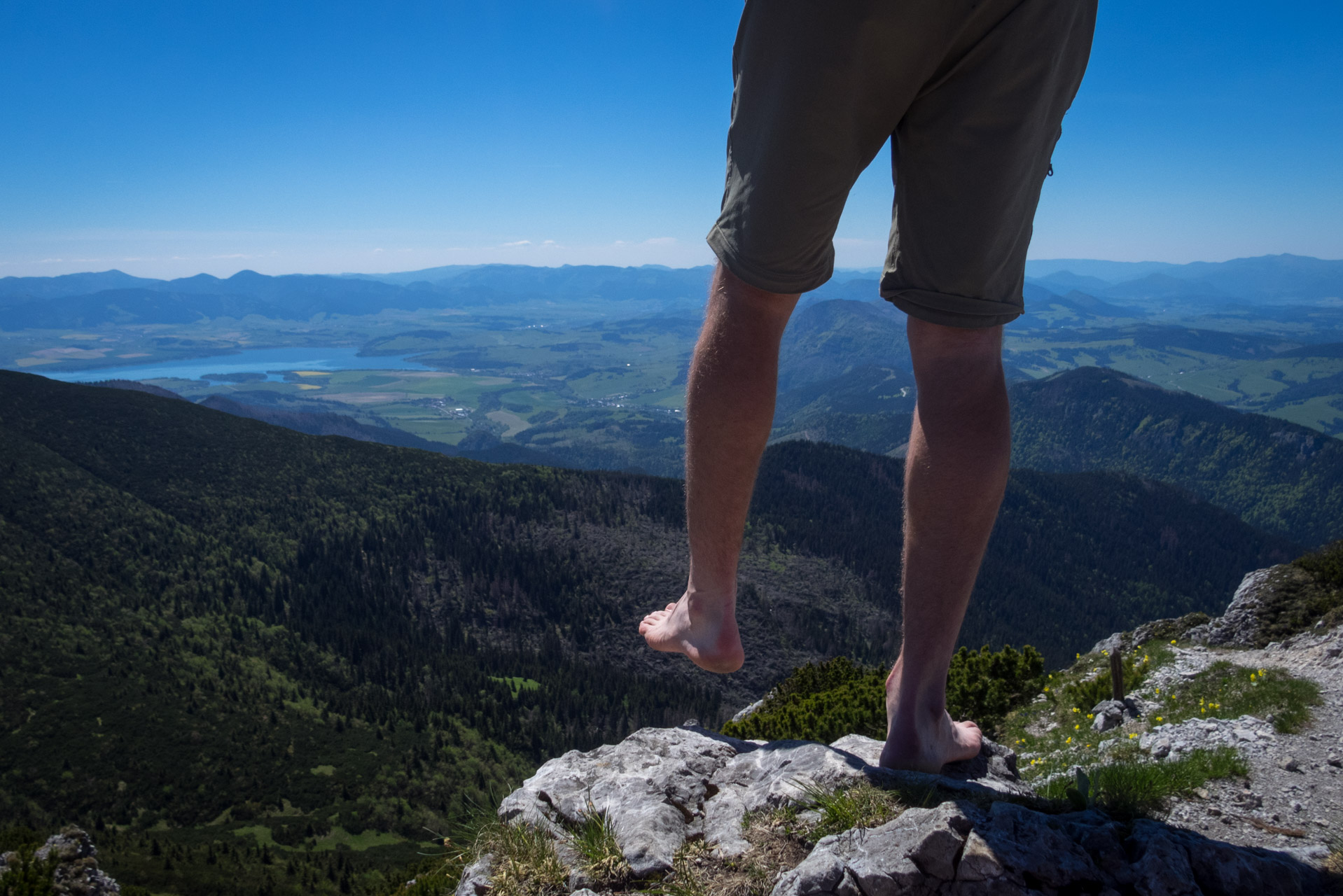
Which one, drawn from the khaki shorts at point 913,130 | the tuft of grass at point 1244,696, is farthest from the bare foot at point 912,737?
the tuft of grass at point 1244,696

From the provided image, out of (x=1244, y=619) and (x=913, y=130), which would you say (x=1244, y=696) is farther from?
(x=913, y=130)

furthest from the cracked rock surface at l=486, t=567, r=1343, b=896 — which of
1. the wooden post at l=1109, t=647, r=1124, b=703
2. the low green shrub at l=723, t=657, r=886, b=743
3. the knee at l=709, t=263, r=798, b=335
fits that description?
the knee at l=709, t=263, r=798, b=335

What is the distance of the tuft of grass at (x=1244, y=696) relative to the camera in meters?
4.04

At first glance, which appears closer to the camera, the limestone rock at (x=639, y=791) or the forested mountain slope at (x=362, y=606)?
the limestone rock at (x=639, y=791)

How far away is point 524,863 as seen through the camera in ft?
7.73

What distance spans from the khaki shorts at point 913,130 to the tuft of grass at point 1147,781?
1583 millimetres

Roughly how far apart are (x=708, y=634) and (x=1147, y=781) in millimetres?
1586

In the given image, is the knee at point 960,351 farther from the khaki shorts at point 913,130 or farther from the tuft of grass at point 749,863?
the tuft of grass at point 749,863

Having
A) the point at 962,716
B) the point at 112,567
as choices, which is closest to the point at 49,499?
the point at 112,567

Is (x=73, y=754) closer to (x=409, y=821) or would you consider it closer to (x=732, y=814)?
(x=409, y=821)

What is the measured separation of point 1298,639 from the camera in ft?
19.9

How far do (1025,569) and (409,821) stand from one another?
111 metres

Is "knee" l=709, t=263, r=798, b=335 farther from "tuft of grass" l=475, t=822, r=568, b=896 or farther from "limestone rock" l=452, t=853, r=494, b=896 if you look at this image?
"limestone rock" l=452, t=853, r=494, b=896

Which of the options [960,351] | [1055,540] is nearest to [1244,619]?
[960,351]
